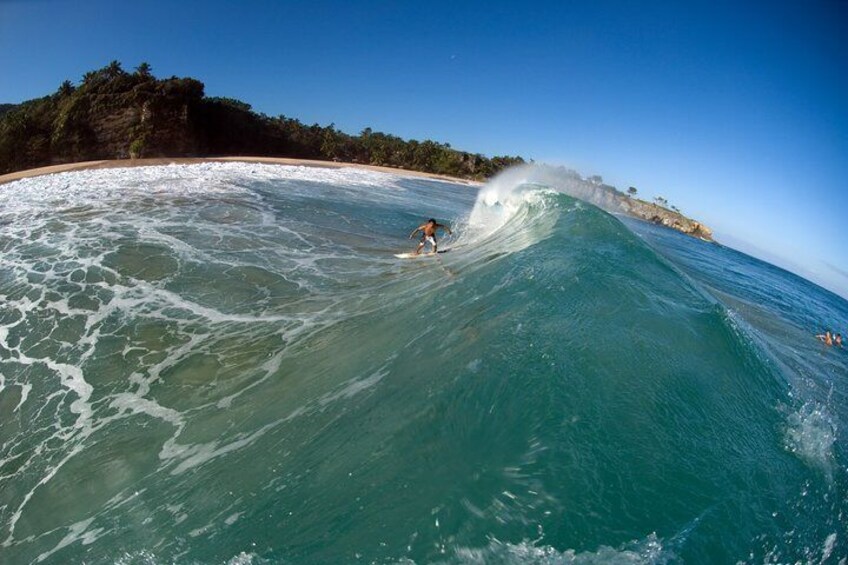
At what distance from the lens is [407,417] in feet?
14.6

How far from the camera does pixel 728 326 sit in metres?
7.42

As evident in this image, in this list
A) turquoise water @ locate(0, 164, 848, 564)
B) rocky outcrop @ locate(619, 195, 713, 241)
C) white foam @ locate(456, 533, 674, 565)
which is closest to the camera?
white foam @ locate(456, 533, 674, 565)

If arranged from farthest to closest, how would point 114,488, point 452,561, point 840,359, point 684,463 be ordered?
point 840,359 → point 114,488 → point 684,463 → point 452,561

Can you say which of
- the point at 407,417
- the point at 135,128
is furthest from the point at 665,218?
the point at 407,417

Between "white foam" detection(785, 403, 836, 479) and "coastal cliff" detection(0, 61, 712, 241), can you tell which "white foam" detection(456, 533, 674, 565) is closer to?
"white foam" detection(785, 403, 836, 479)

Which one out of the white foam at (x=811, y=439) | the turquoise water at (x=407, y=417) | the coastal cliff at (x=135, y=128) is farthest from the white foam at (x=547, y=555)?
the coastal cliff at (x=135, y=128)

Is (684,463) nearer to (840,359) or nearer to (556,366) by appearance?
(556,366)

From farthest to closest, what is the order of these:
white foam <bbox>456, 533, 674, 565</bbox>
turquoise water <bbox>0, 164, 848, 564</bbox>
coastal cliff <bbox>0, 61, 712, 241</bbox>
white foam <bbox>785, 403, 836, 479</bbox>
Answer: coastal cliff <bbox>0, 61, 712, 241</bbox>, white foam <bbox>785, 403, 836, 479</bbox>, turquoise water <bbox>0, 164, 848, 564</bbox>, white foam <bbox>456, 533, 674, 565</bbox>

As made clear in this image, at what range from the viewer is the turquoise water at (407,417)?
11.1ft

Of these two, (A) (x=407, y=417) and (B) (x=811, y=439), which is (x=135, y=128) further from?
(B) (x=811, y=439)

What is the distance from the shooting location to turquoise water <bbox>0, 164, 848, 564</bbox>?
3.40 meters

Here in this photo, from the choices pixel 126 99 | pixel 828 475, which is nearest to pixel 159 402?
pixel 828 475

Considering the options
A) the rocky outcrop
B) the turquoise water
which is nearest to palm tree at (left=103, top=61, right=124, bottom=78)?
the turquoise water

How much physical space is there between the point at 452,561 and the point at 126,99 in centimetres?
5851
